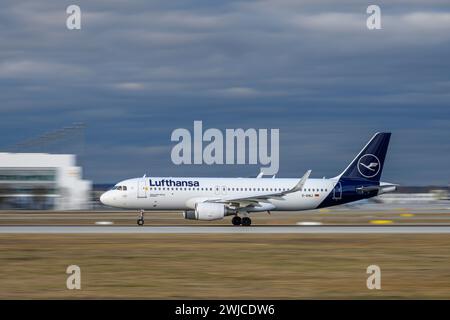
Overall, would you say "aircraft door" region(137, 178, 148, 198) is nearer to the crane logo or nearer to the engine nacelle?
the engine nacelle

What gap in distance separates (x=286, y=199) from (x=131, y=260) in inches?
1215

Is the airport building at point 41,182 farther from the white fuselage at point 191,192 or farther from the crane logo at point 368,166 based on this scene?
the crane logo at point 368,166

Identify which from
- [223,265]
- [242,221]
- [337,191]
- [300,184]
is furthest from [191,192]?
[223,265]

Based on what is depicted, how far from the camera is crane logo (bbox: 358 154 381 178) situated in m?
65.7

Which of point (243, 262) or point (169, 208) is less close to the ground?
point (169, 208)

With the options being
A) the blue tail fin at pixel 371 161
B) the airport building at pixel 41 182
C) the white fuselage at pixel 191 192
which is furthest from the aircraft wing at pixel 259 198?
the airport building at pixel 41 182

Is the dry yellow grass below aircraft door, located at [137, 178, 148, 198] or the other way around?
below

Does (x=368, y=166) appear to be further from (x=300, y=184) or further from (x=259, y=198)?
(x=259, y=198)

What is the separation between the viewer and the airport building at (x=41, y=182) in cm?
11550

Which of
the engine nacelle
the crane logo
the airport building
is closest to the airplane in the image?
the engine nacelle

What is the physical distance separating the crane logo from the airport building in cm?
6177
